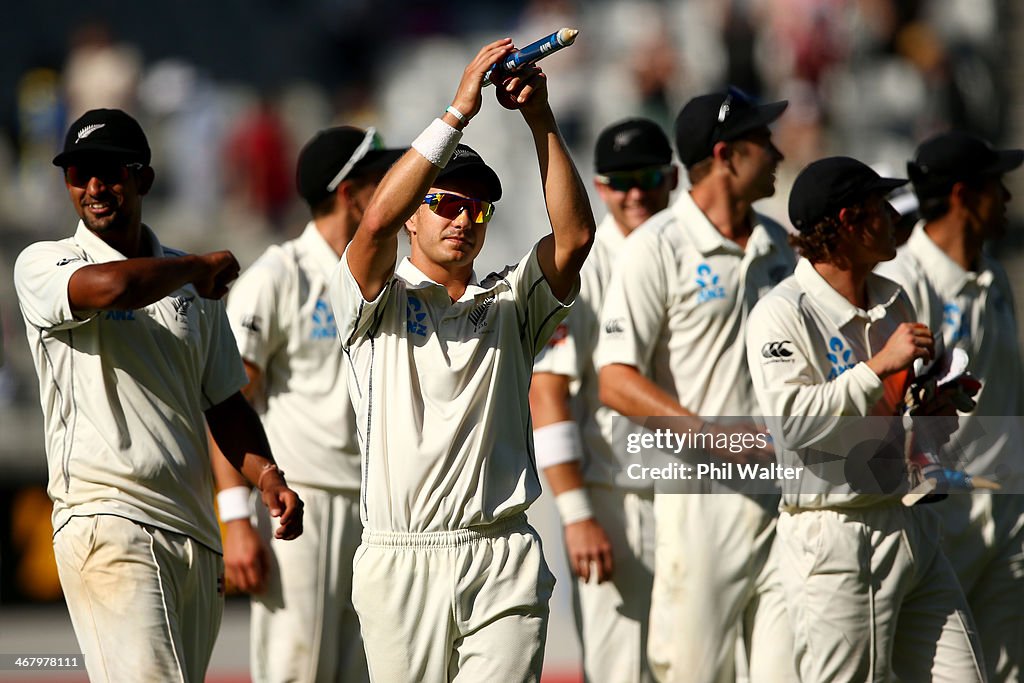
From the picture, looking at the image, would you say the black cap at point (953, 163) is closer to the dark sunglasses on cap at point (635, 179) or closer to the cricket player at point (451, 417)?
the dark sunglasses on cap at point (635, 179)

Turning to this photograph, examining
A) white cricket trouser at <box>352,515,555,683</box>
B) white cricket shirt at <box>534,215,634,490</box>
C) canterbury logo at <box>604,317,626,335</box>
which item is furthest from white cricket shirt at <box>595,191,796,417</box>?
white cricket trouser at <box>352,515,555,683</box>

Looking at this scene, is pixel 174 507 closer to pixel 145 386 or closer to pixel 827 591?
pixel 145 386

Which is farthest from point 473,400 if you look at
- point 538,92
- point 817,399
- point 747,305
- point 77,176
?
point 747,305

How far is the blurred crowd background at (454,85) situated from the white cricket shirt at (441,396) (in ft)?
30.1

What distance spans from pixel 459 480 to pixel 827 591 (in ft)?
4.80

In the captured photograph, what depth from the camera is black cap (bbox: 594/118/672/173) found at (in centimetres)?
667

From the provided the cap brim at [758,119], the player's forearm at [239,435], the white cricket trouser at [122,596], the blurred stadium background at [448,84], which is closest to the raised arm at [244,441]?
the player's forearm at [239,435]

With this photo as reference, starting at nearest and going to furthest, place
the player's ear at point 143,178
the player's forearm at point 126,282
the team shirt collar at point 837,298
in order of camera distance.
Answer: the player's forearm at point 126,282, the player's ear at point 143,178, the team shirt collar at point 837,298

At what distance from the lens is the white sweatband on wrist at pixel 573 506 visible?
20.5 feet

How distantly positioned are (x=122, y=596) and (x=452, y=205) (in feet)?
5.30

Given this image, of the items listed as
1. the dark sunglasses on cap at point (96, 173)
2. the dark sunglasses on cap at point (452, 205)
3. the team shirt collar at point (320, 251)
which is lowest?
the dark sunglasses on cap at point (452, 205)

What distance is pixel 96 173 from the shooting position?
485 centimetres

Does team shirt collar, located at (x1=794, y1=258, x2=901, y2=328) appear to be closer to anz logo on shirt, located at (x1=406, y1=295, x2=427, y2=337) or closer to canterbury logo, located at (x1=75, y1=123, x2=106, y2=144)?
anz logo on shirt, located at (x1=406, y1=295, x2=427, y2=337)

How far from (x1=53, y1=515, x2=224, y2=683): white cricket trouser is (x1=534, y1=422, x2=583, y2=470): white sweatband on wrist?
1947 millimetres
